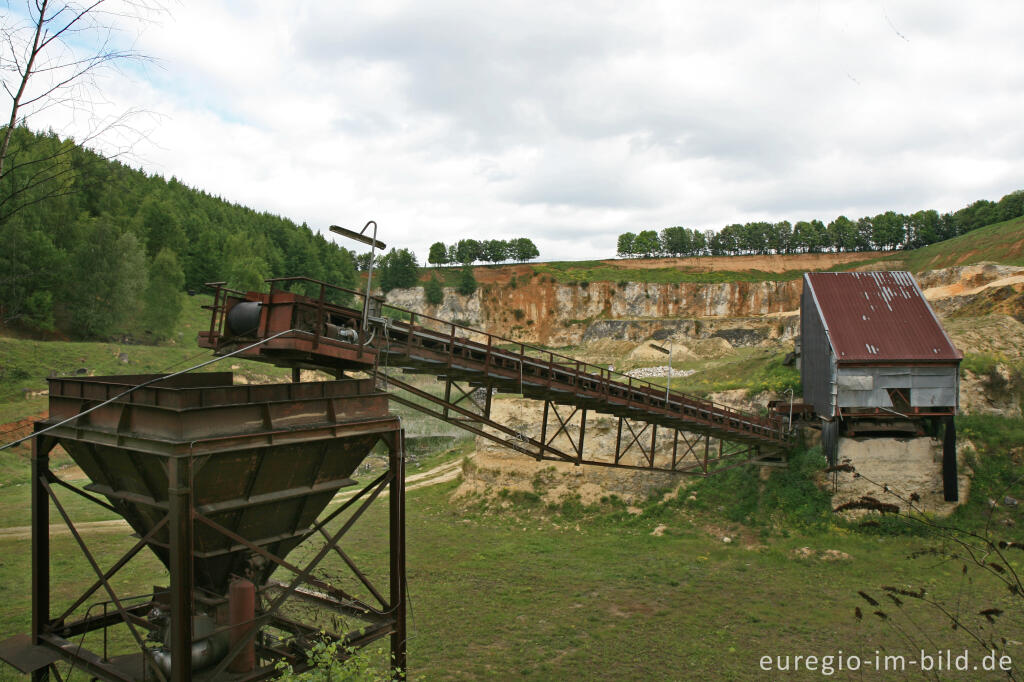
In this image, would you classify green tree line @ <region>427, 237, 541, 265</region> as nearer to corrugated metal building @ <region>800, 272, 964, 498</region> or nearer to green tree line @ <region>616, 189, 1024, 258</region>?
green tree line @ <region>616, 189, 1024, 258</region>

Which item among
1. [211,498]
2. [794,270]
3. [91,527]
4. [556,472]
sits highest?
[794,270]

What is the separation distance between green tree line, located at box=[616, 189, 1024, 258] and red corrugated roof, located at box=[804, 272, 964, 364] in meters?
90.3

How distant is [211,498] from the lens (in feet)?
26.6

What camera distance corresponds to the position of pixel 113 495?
9.01 meters

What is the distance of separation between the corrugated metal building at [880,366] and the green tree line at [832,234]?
91.7m

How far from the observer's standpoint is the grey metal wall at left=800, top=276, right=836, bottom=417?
854 inches

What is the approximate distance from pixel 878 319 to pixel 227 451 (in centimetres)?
2301

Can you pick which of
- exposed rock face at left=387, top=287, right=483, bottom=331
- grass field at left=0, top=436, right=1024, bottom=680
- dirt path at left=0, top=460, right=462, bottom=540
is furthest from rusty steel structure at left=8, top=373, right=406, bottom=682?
exposed rock face at left=387, top=287, right=483, bottom=331

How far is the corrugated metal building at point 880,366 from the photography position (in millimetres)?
21031

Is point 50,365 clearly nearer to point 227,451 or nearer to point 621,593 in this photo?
point 621,593

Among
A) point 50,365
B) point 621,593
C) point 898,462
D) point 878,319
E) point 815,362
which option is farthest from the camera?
point 50,365

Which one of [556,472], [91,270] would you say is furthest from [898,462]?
[91,270]

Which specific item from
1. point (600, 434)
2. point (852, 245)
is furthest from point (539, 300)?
point (600, 434)

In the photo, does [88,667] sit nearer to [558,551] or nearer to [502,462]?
[558,551]
